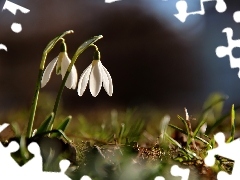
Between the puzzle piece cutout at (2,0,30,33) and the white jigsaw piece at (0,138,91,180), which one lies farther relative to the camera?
the puzzle piece cutout at (2,0,30,33)

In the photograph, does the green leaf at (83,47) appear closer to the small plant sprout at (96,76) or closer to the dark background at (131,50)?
the small plant sprout at (96,76)

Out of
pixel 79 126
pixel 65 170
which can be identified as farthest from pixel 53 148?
pixel 79 126

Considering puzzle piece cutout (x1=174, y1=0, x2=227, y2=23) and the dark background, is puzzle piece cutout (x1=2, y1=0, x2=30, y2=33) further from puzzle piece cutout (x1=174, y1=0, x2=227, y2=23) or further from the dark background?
puzzle piece cutout (x1=174, y1=0, x2=227, y2=23)

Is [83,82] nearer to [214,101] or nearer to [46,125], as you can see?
[46,125]

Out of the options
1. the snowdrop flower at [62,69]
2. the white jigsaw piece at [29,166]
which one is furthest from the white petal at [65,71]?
the white jigsaw piece at [29,166]

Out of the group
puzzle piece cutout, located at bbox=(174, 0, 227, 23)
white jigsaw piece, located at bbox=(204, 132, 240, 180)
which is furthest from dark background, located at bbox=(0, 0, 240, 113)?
white jigsaw piece, located at bbox=(204, 132, 240, 180)
